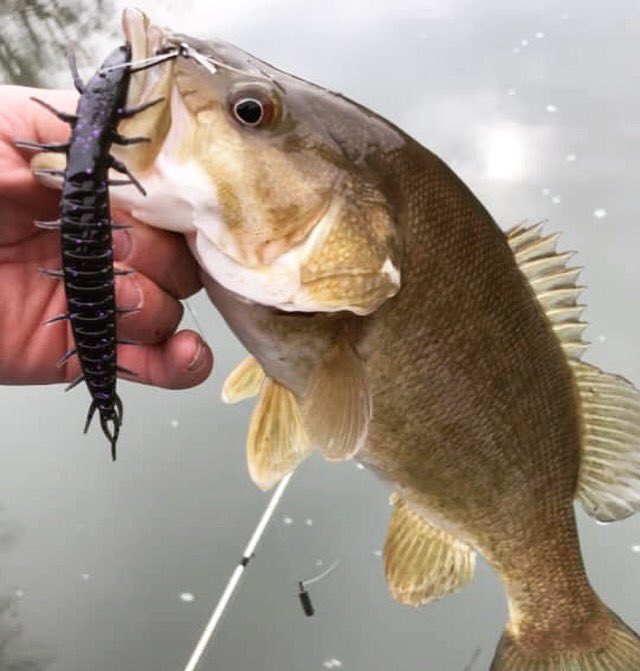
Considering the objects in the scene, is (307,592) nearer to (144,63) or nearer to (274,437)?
(274,437)

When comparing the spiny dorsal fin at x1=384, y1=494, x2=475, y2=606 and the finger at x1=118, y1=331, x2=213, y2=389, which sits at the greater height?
the finger at x1=118, y1=331, x2=213, y2=389

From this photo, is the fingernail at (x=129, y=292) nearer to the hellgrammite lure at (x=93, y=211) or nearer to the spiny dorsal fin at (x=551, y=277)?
the hellgrammite lure at (x=93, y=211)

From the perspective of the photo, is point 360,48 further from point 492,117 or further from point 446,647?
point 446,647

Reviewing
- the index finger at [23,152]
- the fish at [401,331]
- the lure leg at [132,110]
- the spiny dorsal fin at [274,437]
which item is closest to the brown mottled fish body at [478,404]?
the fish at [401,331]

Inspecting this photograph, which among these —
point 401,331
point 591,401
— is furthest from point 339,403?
point 591,401

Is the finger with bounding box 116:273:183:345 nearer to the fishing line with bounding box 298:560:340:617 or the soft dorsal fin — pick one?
the soft dorsal fin

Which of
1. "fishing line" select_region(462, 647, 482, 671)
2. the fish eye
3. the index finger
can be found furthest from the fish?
"fishing line" select_region(462, 647, 482, 671)

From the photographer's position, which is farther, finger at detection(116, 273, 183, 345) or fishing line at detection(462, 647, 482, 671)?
fishing line at detection(462, 647, 482, 671)

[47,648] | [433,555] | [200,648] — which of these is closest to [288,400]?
[433,555]
